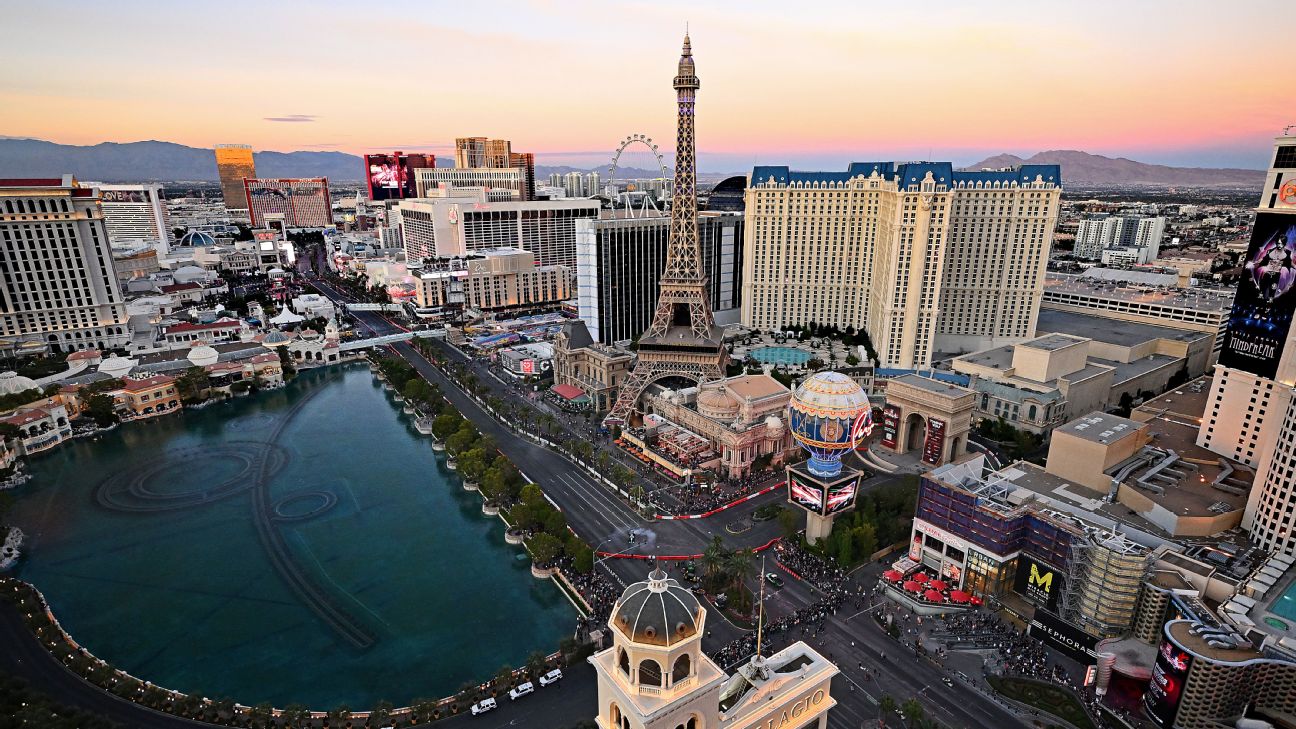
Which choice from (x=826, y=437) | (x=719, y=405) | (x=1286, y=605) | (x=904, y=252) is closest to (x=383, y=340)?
(x=719, y=405)

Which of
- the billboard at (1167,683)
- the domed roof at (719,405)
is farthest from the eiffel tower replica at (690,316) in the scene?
the billboard at (1167,683)

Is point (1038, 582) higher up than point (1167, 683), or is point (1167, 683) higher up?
point (1167, 683)

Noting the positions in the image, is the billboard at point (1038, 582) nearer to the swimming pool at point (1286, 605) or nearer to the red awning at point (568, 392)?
the swimming pool at point (1286, 605)

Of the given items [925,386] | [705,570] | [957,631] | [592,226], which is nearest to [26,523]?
[705,570]

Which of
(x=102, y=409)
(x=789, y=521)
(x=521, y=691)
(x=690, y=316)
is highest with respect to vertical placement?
(x=690, y=316)

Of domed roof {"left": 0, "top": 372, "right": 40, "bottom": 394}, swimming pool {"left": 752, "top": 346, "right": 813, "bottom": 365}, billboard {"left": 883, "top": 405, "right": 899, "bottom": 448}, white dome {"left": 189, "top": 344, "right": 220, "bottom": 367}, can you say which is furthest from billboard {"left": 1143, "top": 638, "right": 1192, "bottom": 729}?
domed roof {"left": 0, "top": 372, "right": 40, "bottom": 394}

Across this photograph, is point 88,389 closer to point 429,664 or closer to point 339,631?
point 339,631

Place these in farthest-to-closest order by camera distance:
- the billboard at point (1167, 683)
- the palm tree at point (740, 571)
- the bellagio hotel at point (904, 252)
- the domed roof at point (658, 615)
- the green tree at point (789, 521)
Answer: the bellagio hotel at point (904, 252), the green tree at point (789, 521), the palm tree at point (740, 571), the billboard at point (1167, 683), the domed roof at point (658, 615)

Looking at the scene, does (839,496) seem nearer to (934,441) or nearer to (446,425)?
(934,441)
